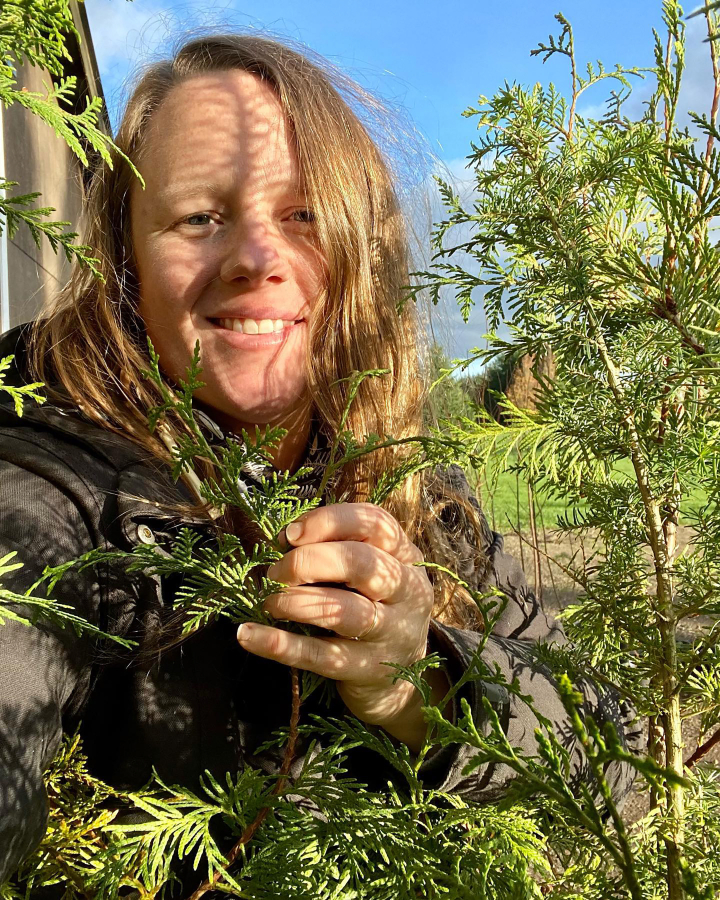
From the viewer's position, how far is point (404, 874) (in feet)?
2.69

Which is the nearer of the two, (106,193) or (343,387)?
(343,387)

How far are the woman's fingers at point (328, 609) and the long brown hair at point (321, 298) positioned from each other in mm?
494

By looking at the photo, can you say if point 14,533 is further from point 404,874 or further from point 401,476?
point 404,874

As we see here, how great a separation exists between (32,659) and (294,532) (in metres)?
0.46

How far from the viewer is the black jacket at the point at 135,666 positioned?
46.3 inches

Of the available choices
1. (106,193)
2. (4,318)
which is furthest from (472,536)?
(4,318)

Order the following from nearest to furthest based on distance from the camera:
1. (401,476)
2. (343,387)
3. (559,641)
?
(401,476), (343,387), (559,641)

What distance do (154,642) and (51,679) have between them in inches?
8.1

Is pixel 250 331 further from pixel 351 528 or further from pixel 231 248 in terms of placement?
pixel 351 528

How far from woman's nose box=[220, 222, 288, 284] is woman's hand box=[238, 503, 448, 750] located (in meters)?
0.67

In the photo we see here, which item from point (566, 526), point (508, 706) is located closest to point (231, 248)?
point (566, 526)

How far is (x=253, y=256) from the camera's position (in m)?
1.44

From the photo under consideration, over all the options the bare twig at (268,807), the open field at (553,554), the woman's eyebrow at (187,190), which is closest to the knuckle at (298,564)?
the bare twig at (268,807)

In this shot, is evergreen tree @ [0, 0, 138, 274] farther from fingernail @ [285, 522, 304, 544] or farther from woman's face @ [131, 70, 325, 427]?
woman's face @ [131, 70, 325, 427]
